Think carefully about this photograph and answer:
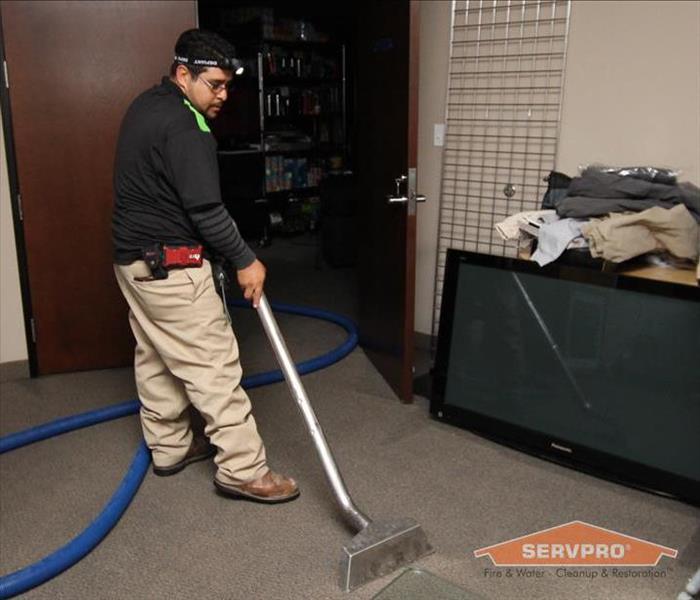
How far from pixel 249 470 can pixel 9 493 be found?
83cm

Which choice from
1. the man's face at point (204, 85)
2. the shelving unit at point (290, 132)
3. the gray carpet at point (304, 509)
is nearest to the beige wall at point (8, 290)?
the gray carpet at point (304, 509)

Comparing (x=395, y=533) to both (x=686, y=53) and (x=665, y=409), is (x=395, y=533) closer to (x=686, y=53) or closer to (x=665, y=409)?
(x=665, y=409)

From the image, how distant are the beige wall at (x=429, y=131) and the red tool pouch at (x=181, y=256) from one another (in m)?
1.53

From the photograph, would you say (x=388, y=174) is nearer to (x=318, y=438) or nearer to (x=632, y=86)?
(x=632, y=86)

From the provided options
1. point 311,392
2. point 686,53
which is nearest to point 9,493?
point 311,392

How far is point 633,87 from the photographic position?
102 inches

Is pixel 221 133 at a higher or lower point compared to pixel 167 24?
lower

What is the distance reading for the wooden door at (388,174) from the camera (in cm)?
264

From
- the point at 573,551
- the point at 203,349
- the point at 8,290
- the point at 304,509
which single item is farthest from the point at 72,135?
the point at 573,551

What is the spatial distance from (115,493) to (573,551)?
141 centimetres

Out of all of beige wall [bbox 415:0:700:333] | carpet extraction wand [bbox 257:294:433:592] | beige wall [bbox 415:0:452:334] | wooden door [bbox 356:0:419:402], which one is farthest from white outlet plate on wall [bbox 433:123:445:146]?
carpet extraction wand [bbox 257:294:433:592]

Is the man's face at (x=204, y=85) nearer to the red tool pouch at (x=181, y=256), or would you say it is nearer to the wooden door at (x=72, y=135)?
the red tool pouch at (x=181, y=256)

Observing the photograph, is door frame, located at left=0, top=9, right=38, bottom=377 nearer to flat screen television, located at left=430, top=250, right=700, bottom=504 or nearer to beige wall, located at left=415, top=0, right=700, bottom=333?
flat screen television, located at left=430, top=250, right=700, bottom=504

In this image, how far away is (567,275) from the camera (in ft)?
7.44
